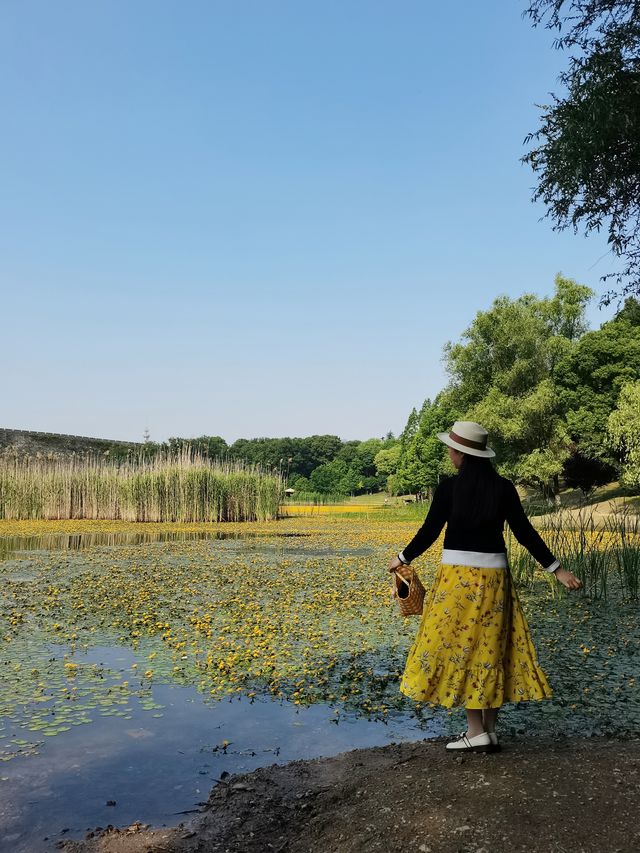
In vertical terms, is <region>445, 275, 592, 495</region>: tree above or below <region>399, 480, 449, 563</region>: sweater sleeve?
above

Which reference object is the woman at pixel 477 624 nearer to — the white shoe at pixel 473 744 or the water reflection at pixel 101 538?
the white shoe at pixel 473 744

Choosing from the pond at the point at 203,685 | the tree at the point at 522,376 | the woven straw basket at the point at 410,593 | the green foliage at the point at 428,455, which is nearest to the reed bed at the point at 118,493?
the tree at the point at 522,376

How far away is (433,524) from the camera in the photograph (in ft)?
14.3

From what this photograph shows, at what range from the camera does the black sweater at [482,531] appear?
4113 mm

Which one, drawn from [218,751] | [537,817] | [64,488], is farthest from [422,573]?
[64,488]

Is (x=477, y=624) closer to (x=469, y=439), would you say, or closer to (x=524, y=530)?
(x=524, y=530)

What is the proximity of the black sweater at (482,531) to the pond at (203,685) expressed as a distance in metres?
1.44

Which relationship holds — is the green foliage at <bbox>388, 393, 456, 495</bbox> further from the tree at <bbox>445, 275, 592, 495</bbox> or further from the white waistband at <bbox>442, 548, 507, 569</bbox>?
the white waistband at <bbox>442, 548, 507, 569</bbox>

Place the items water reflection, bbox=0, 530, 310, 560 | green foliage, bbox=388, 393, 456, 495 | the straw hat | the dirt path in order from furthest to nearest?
green foliage, bbox=388, 393, 456, 495 → water reflection, bbox=0, 530, 310, 560 → the straw hat → the dirt path

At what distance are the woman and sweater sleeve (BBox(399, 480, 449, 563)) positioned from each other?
0.06ft

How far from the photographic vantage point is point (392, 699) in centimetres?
568

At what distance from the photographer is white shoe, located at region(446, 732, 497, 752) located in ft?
13.4

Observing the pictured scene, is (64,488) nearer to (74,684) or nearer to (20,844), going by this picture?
(74,684)

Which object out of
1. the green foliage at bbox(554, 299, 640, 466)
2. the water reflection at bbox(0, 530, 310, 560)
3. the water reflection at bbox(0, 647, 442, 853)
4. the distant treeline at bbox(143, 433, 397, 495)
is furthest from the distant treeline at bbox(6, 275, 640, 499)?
the distant treeline at bbox(143, 433, 397, 495)
